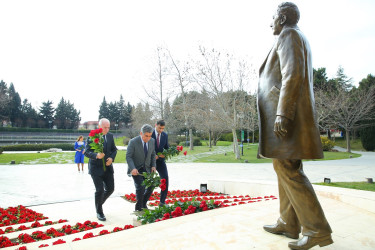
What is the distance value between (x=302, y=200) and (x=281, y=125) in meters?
0.77

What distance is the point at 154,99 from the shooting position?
113 feet

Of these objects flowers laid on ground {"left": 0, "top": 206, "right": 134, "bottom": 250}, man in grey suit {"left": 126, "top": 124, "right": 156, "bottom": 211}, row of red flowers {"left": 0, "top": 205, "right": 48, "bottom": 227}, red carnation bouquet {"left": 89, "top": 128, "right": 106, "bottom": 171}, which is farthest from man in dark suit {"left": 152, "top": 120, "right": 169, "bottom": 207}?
row of red flowers {"left": 0, "top": 205, "right": 48, "bottom": 227}

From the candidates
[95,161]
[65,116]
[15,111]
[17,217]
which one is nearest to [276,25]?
[95,161]

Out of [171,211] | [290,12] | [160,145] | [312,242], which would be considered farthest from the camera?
[160,145]

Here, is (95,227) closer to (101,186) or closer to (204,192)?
(101,186)

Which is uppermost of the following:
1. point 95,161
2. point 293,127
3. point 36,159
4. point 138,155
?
point 293,127

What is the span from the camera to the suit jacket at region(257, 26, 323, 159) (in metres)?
2.52

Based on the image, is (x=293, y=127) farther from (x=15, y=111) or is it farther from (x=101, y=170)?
(x=15, y=111)

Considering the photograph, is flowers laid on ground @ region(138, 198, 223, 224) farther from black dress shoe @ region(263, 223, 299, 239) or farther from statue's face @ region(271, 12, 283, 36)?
statue's face @ region(271, 12, 283, 36)

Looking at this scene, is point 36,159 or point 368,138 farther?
point 368,138

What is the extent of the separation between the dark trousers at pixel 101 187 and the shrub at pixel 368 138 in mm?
37801

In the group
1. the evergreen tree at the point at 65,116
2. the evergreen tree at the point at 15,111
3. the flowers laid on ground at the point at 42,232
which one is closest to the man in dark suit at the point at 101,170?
the flowers laid on ground at the point at 42,232

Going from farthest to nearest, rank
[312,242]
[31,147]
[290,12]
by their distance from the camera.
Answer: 1. [31,147]
2. [290,12]
3. [312,242]

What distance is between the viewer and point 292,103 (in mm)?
2502
